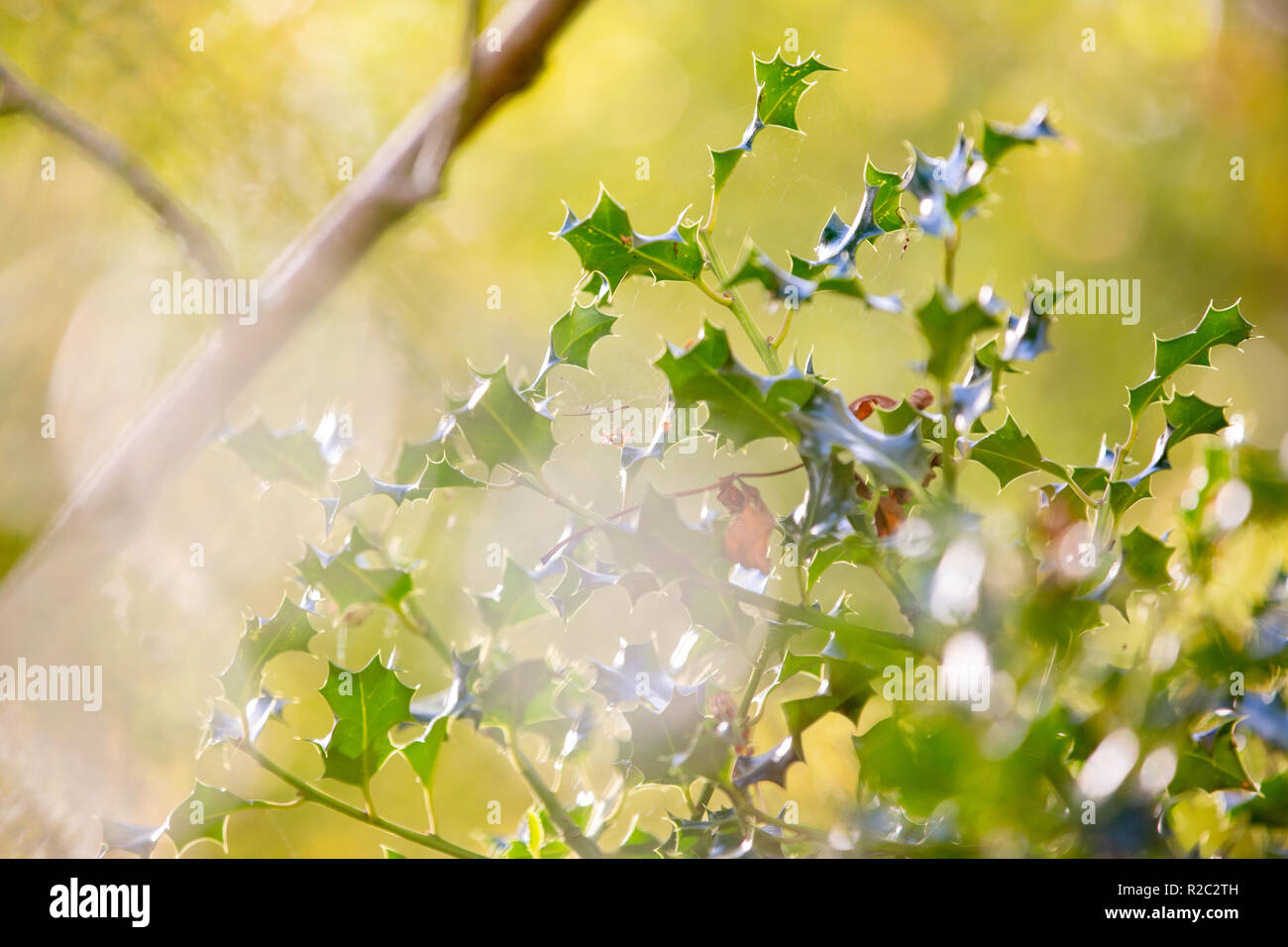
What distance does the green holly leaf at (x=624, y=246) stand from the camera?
0.39 meters

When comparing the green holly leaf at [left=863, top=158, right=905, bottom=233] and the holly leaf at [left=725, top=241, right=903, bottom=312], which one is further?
the green holly leaf at [left=863, top=158, right=905, bottom=233]

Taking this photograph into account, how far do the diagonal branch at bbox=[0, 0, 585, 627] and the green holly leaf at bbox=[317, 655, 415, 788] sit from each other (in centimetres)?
52

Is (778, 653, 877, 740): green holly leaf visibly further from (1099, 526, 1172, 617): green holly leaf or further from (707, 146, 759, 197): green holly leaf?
(707, 146, 759, 197): green holly leaf

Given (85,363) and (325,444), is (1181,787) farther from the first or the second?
(85,363)

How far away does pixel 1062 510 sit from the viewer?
0.39 metres

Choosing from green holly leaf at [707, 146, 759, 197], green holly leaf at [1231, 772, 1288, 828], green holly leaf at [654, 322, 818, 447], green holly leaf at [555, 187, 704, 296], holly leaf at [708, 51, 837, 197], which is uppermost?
holly leaf at [708, 51, 837, 197]

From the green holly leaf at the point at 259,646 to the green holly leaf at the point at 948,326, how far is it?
0.28 metres

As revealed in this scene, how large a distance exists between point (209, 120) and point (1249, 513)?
145 centimetres

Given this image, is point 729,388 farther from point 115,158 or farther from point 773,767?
point 115,158

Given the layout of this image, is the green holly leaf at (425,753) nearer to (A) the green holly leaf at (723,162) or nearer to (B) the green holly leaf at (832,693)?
(B) the green holly leaf at (832,693)

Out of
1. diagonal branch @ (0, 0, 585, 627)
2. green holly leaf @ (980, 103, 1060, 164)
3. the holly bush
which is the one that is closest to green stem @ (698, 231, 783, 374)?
the holly bush

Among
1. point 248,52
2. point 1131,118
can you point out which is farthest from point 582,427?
point 1131,118

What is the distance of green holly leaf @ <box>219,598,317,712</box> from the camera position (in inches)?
16.1

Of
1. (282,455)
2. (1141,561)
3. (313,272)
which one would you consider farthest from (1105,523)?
(313,272)
